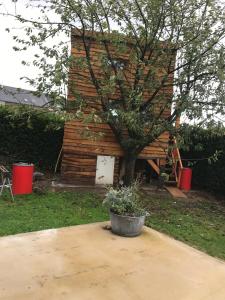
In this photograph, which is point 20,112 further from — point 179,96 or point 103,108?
point 179,96

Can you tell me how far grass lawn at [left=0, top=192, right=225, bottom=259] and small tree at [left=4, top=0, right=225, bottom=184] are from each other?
205cm

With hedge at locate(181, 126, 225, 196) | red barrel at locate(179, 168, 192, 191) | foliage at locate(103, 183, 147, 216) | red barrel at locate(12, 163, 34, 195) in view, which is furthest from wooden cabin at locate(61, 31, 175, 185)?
foliage at locate(103, 183, 147, 216)

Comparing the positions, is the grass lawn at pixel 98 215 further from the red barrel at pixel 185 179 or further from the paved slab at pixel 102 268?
the red barrel at pixel 185 179

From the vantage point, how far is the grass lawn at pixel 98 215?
626 centimetres

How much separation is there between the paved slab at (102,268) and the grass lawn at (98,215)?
0.57 meters

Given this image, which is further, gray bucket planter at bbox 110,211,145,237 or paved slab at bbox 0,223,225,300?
gray bucket planter at bbox 110,211,145,237

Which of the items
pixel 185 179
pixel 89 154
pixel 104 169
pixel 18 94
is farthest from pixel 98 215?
pixel 18 94

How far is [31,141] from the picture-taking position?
1240cm

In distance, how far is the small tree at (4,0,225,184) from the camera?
26.2 feet

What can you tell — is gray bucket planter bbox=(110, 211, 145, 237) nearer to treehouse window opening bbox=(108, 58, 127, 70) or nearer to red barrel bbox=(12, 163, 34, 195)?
red barrel bbox=(12, 163, 34, 195)

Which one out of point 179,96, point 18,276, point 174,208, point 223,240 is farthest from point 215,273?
point 179,96

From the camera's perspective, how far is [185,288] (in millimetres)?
4180

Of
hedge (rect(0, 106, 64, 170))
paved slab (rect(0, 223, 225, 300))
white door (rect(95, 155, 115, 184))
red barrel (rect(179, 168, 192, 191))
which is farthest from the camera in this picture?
hedge (rect(0, 106, 64, 170))

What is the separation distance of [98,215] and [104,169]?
3984 mm
